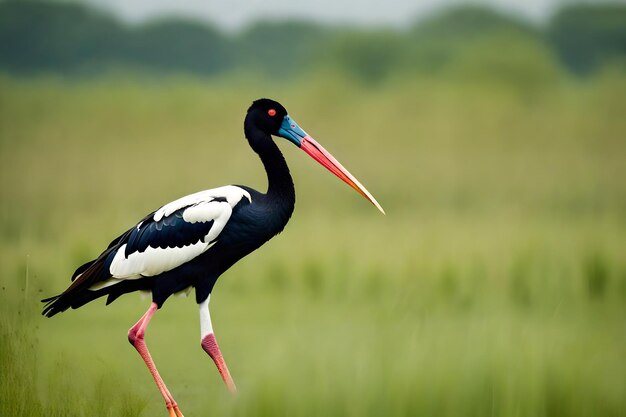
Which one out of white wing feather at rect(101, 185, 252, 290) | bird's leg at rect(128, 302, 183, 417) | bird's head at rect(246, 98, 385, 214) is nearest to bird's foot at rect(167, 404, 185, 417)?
bird's leg at rect(128, 302, 183, 417)

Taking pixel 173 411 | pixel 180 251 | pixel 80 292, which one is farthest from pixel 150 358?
pixel 180 251

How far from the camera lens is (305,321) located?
330 inches

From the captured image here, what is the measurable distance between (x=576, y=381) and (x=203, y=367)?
131 inches

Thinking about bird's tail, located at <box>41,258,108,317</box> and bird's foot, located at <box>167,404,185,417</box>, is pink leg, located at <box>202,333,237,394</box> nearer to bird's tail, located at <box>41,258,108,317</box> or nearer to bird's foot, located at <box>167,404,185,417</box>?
bird's foot, located at <box>167,404,185,417</box>

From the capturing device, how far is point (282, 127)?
26.0 feet

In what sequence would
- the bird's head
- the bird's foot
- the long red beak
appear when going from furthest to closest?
the long red beak, the bird's head, the bird's foot

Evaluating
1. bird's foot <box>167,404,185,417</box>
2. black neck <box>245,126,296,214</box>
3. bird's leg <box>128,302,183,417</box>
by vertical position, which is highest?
black neck <box>245,126,296,214</box>

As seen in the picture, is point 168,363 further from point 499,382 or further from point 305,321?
point 499,382

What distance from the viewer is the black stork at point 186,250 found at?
24.4 feet

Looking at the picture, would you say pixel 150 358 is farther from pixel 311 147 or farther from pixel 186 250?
pixel 311 147

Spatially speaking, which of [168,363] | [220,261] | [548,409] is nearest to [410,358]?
[548,409]

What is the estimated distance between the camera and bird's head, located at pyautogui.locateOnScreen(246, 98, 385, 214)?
784 centimetres

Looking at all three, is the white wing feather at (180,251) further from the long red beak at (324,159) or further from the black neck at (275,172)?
the long red beak at (324,159)

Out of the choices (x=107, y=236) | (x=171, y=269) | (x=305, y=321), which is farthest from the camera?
(x=107, y=236)
